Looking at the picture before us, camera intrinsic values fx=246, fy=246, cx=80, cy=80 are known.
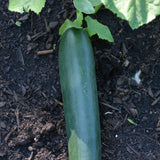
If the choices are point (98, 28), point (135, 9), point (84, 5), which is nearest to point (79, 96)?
point (98, 28)

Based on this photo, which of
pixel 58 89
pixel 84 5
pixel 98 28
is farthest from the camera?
pixel 58 89

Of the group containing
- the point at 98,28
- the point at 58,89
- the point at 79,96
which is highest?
the point at 98,28

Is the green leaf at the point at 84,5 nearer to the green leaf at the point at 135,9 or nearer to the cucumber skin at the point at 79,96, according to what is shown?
the green leaf at the point at 135,9

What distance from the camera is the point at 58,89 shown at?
298cm

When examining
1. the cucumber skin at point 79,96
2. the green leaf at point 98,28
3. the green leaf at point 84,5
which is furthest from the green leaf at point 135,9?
the cucumber skin at point 79,96

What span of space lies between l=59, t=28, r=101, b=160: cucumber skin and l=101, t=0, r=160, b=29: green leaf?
548 mm

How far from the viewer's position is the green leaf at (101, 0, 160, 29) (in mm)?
2197

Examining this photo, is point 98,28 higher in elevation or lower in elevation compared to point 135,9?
lower

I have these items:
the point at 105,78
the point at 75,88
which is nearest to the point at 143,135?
the point at 105,78

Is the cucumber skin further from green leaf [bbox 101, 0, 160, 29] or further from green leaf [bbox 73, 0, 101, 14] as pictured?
green leaf [bbox 101, 0, 160, 29]

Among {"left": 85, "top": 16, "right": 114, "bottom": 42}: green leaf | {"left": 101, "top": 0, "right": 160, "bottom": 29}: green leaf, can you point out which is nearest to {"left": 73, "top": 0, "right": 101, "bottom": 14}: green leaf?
{"left": 101, "top": 0, "right": 160, "bottom": 29}: green leaf

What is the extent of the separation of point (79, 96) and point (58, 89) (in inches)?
20.0

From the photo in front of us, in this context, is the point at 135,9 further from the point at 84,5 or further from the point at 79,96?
the point at 79,96

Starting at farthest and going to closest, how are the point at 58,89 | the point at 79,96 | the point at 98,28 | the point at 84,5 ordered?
the point at 58,89
the point at 98,28
the point at 79,96
the point at 84,5
